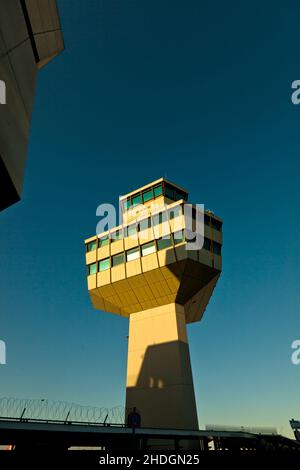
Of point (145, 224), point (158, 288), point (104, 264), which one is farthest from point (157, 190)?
point (158, 288)

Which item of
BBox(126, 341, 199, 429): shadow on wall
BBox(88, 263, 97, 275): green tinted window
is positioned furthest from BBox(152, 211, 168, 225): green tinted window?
BBox(126, 341, 199, 429): shadow on wall

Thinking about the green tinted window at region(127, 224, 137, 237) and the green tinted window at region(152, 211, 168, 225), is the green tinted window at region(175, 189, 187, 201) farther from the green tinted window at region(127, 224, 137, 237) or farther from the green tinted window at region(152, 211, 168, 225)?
the green tinted window at region(127, 224, 137, 237)

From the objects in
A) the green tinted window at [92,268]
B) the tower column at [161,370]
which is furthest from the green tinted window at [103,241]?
the tower column at [161,370]

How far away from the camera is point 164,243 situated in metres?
39.0

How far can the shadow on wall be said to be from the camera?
116 feet

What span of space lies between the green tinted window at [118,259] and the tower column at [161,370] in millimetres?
6088

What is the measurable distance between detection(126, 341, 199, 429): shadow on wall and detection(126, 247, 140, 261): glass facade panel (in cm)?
941

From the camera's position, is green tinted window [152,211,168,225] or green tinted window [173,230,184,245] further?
green tinted window [152,211,168,225]

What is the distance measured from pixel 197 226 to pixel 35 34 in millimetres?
25834

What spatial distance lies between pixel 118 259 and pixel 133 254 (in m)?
2.02

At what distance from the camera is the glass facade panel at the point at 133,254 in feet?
133

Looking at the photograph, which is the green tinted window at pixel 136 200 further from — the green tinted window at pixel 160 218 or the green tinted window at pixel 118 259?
the green tinted window at pixel 118 259

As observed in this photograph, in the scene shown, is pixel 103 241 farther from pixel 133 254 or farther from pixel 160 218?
pixel 160 218

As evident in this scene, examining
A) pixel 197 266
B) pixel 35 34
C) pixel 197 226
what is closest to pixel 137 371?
pixel 197 266
